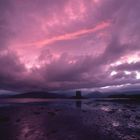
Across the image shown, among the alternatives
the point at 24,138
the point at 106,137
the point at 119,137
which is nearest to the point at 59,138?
the point at 24,138

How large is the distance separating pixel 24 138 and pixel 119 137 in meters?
13.0

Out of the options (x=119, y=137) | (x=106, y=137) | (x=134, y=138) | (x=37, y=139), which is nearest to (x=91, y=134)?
(x=106, y=137)

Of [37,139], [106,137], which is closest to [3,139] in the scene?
[37,139]

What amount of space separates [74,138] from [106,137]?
173 inches

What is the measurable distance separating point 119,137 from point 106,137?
5.75ft

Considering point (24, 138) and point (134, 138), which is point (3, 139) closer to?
point (24, 138)

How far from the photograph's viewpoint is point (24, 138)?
67.8ft

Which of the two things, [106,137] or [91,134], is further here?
[91,134]

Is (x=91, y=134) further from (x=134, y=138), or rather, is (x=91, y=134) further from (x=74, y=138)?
(x=134, y=138)

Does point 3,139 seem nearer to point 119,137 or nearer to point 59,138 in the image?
point 59,138

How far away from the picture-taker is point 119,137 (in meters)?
20.6

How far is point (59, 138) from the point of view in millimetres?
20312

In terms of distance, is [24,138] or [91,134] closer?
[24,138]

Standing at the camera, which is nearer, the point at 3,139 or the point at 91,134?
the point at 3,139
